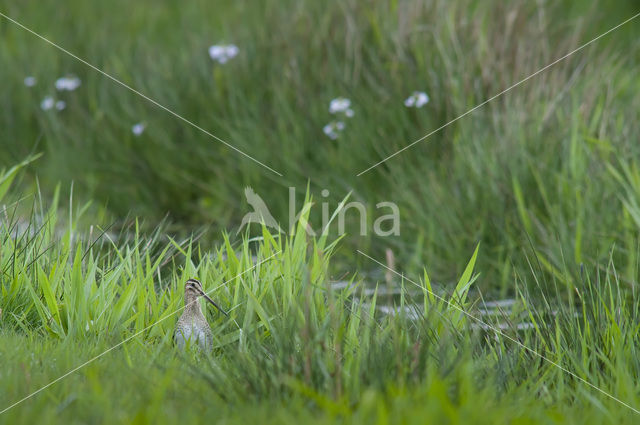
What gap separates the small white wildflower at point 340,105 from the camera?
5.74m

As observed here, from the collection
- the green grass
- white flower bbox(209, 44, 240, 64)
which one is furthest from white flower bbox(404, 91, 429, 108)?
the green grass

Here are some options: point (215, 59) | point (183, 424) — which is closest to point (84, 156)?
point (215, 59)

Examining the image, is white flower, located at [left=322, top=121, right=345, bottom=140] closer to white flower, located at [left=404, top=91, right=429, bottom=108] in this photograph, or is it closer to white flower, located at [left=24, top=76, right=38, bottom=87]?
white flower, located at [left=404, top=91, right=429, bottom=108]

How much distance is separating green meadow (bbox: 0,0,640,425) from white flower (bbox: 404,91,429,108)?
0.03 meters

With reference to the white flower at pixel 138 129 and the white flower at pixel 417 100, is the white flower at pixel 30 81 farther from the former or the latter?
the white flower at pixel 417 100

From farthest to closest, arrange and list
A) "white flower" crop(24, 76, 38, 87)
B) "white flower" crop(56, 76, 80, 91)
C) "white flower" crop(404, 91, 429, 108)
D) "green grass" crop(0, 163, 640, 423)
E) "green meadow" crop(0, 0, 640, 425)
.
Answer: "white flower" crop(24, 76, 38, 87) → "white flower" crop(56, 76, 80, 91) → "white flower" crop(404, 91, 429, 108) → "green meadow" crop(0, 0, 640, 425) → "green grass" crop(0, 163, 640, 423)

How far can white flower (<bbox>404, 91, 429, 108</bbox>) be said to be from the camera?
564 centimetres

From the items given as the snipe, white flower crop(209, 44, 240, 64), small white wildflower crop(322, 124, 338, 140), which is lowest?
small white wildflower crop(322, 124, 338, 140)

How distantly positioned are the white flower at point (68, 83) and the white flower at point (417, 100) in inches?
111

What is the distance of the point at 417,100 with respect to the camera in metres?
5.71

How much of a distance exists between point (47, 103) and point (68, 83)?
0.23 m

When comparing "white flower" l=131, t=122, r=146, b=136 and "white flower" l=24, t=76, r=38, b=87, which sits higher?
"white flower" l=24, t=76, r=38, b=87

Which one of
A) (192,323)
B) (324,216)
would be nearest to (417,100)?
(324,216)

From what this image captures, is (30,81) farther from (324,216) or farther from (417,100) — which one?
(417,100)
